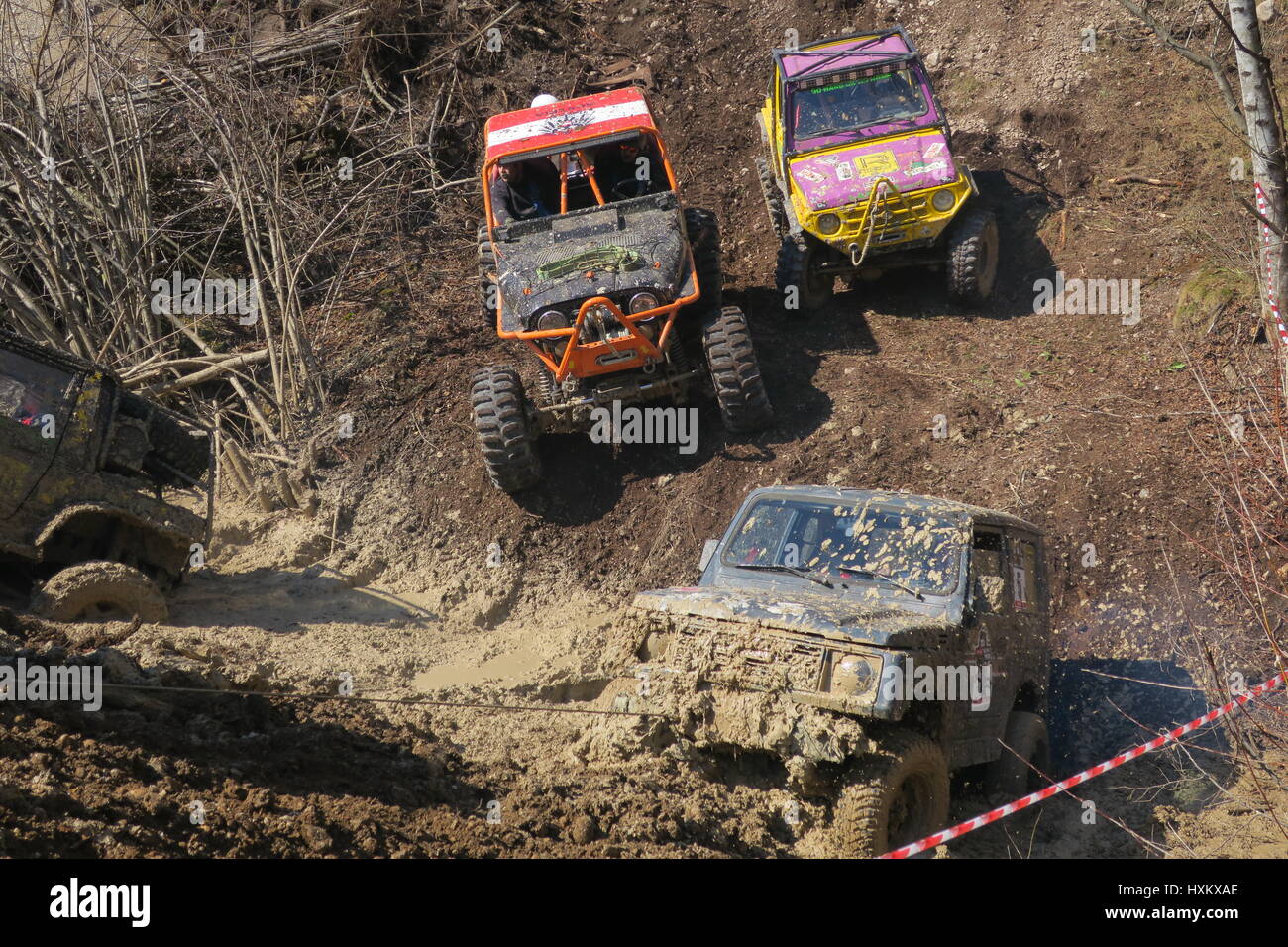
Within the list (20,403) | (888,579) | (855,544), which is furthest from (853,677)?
(20,403)

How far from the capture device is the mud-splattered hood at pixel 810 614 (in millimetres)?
5328

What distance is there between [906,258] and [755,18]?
7.52 m

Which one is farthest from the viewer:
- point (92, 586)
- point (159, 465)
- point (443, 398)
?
point (443, 398)

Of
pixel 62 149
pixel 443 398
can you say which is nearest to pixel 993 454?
pixel 443 398

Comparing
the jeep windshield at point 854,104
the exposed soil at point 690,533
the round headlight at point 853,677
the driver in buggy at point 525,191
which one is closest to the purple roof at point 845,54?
the jeep windshield at point 854,104

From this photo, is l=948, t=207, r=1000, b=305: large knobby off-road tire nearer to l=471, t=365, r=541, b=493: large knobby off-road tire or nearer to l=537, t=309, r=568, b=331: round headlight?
l=537, t=309, r=568, b=331: round headlight

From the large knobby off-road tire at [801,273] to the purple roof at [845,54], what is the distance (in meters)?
2.06

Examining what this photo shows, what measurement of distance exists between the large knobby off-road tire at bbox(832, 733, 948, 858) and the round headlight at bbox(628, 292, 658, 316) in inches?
193

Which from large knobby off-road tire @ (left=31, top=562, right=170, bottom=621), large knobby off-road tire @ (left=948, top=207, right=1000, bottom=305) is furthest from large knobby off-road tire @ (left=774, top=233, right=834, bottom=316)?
large knobby off-road tire @ (left=31, top=562, right=170, bottom=621)

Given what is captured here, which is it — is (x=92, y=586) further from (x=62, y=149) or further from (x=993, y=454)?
(x=993, y=454)

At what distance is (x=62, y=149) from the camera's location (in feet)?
38.4

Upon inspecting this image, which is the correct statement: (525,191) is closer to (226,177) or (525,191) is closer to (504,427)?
(504,427)

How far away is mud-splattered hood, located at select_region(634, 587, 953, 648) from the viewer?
5328 mm

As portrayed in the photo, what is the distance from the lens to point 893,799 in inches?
208
